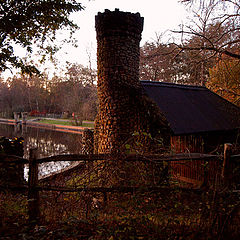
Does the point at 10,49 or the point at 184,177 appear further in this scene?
the point at 184,177

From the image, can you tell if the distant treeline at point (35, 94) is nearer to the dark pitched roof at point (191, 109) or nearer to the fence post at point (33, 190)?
the dark pitched roof at point (191, 109)

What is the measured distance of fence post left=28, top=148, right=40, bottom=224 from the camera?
3344 mm

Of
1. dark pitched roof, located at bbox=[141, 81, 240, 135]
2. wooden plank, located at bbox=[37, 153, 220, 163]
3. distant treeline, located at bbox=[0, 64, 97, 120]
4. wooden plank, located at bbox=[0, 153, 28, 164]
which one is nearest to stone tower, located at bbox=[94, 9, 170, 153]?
dark pitched roof, located at bbox=[141, 81, 240, 135]

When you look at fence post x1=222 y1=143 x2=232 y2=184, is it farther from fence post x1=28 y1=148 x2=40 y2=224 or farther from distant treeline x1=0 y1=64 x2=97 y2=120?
distant treeline x1=0 y1=64 x2=97 y2=120

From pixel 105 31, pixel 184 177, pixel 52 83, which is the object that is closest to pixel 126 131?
pixel 184 177

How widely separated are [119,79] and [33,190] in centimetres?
515

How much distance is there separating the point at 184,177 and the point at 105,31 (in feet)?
21.7

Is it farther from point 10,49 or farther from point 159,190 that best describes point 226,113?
point 10,49

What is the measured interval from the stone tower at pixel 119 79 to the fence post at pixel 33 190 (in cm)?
410

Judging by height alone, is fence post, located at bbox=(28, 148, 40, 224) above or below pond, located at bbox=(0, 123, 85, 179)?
above

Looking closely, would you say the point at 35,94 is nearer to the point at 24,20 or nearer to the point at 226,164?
the point at 24,20

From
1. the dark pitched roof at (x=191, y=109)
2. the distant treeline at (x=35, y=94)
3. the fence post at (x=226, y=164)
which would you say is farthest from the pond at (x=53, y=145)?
the distant treeline at (x=35, y=94)

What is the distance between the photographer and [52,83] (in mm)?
47812

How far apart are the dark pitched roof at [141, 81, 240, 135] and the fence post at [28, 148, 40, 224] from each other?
438cm
